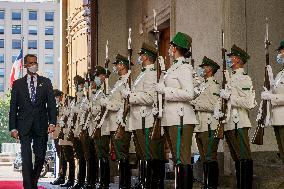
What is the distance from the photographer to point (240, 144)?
7426 mm

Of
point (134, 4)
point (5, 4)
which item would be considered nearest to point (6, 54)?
point (5, 4)

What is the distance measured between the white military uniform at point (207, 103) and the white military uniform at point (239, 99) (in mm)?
732

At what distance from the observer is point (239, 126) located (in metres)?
7.46

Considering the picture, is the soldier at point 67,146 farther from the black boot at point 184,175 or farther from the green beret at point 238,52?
the black boot at point 184,175

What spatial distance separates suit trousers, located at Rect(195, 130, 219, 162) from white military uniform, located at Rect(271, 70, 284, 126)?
1425 millimetres

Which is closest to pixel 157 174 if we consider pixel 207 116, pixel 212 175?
pixel 212 175

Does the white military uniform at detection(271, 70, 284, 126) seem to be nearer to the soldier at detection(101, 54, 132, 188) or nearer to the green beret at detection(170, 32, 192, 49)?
the green beret at detection(170, 32, 192, 49)

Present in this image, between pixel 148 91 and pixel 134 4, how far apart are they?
662 cm

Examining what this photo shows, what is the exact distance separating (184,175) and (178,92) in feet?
2.81

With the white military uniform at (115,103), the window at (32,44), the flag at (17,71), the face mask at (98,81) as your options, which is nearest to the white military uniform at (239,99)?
the white military uniform at (115,103)

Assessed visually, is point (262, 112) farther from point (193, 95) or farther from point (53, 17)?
point (53, 17)

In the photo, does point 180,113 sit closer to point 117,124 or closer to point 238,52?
point 238,52

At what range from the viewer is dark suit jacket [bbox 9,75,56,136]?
8055mm

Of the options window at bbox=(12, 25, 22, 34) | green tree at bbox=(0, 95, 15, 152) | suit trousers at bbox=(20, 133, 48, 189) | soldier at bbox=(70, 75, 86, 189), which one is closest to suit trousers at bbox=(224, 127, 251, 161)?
suit trousers at bbox=(20, 133, 48, 189)
